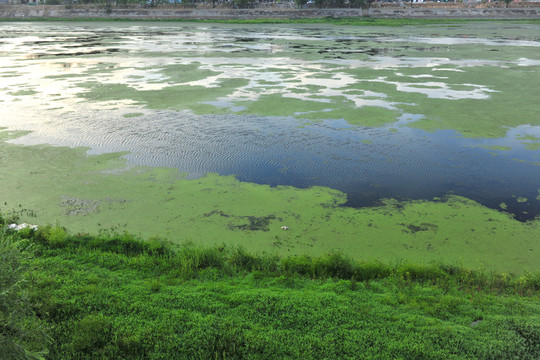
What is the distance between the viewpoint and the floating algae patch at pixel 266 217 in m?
5.74

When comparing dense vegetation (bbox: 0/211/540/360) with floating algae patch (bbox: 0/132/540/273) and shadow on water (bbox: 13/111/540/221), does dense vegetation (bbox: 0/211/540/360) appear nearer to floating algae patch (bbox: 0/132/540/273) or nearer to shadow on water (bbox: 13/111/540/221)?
floating algae patch (bbox: 0/132/540/273)

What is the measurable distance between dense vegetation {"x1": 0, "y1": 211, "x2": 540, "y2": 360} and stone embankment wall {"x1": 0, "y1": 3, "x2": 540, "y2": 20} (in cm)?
6355

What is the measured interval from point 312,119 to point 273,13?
2307 inches

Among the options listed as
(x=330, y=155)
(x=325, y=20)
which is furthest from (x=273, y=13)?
(x=330, y=155)

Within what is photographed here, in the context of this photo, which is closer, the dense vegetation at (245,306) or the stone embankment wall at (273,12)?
the dense vegetation at (245,306)

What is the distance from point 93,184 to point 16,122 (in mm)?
5710

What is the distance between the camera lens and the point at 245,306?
4.41m

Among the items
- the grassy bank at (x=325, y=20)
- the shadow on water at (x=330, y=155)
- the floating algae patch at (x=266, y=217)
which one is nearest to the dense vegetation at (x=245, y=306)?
the floating algae patch at (x=266, y=217)

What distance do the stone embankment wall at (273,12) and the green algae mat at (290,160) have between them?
49.5 meters

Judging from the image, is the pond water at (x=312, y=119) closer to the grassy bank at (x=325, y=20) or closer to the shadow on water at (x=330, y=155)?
the shadow on water at (x=330, y=155)

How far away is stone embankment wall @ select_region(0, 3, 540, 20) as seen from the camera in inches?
2345

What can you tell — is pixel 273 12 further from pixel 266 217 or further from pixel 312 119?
pixel 266 217

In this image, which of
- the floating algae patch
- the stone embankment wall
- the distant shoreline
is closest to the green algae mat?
the floating algae patch

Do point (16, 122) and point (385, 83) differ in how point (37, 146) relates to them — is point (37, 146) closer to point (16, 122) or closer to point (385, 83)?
point (16, 122)
